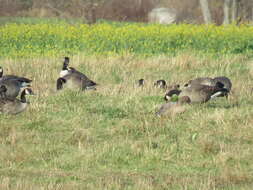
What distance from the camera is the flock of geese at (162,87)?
1344 cm

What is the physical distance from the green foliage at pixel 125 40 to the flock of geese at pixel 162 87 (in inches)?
362

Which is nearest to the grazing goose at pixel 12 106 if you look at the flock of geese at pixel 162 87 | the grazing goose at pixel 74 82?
the flock of geese at pixel 162 87

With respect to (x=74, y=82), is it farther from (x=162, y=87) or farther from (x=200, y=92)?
(x=200, y=92)

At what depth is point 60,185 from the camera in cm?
877

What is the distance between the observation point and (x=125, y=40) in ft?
90.3

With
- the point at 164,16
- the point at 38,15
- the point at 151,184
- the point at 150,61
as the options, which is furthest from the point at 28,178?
the point at 38,15

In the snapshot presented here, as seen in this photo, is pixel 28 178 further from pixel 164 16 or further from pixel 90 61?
pixel 164 16

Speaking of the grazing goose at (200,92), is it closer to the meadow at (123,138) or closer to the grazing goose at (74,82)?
the meadow at (123,138)

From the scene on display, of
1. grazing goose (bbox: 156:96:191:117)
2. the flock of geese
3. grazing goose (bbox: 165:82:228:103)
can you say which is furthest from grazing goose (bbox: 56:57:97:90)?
grazing goose (bbox: 156:96:191:117)

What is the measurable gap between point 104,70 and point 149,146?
969cm

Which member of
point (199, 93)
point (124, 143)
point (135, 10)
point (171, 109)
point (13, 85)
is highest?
point (135, 10)

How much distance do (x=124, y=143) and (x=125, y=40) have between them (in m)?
16.4

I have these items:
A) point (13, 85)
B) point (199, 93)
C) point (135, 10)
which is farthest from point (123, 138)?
point (135, 10)

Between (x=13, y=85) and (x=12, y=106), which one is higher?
(x=13, y=85)
